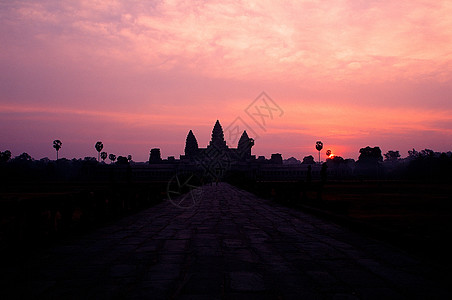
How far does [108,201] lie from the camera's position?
1095 cm

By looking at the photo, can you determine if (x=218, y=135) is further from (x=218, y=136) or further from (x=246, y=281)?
(x=246, y=281)

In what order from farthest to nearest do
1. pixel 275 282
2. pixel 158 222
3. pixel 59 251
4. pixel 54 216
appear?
1. pixel 158 222
2. pixel 54 216
3. pixel 59 251
4. pixel 275 282

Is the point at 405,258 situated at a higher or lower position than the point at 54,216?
lower

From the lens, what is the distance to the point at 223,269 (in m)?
4.93

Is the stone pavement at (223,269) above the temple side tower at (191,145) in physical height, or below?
below

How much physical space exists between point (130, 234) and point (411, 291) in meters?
5.56

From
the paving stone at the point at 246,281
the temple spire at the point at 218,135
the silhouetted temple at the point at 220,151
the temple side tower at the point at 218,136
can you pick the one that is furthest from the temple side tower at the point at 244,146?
the paving stone at the point at 246,281

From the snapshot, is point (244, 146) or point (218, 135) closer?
point (244, 146)

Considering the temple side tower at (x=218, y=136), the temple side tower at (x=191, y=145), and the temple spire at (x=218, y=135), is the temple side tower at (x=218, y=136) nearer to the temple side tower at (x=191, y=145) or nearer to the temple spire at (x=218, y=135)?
the temple spire at (x=218, y=135)

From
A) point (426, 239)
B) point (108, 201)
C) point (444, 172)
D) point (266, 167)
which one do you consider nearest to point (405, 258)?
point (426, 239)

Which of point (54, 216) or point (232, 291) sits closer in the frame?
point (232, 291)

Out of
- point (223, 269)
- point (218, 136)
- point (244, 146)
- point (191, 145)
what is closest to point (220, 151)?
point (244, 146)

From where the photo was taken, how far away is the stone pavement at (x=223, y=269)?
13.0ft

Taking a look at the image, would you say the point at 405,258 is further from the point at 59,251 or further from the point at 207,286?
the point at 59,251
